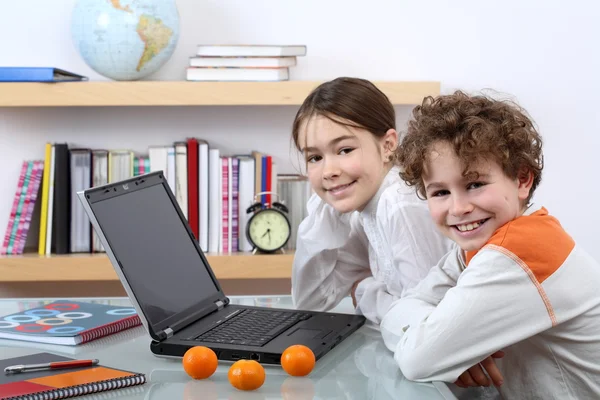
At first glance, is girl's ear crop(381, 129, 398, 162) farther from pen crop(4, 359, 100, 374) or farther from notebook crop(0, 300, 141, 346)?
pen crop(4, 359, 100, 374)

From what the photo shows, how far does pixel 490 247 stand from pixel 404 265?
0.35 meters

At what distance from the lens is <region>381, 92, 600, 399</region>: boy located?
1085 mm

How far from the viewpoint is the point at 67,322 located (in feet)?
4.42

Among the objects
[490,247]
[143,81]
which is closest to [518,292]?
[490,247]

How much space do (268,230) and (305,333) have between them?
133 centimetres

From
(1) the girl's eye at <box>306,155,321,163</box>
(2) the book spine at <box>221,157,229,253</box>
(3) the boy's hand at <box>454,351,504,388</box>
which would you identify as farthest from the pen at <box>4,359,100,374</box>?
(2) the book spine at <box>221,157,229,253</box>

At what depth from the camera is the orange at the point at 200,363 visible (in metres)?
1.06

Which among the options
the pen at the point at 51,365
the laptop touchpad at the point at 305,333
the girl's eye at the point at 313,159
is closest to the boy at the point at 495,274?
the laptop touchpad at the point at 305,333

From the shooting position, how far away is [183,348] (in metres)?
1.17

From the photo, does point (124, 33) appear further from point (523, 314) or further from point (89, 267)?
point (523, 314)

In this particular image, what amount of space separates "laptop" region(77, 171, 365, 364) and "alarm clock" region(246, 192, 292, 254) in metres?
1.08

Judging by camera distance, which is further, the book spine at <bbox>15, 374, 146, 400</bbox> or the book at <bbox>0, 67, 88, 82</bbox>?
the book at <bbox>0, 67, 88, 82</bbox>

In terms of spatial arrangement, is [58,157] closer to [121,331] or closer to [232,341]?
[121,331]

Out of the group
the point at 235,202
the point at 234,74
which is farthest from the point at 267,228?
the point at 234,74
